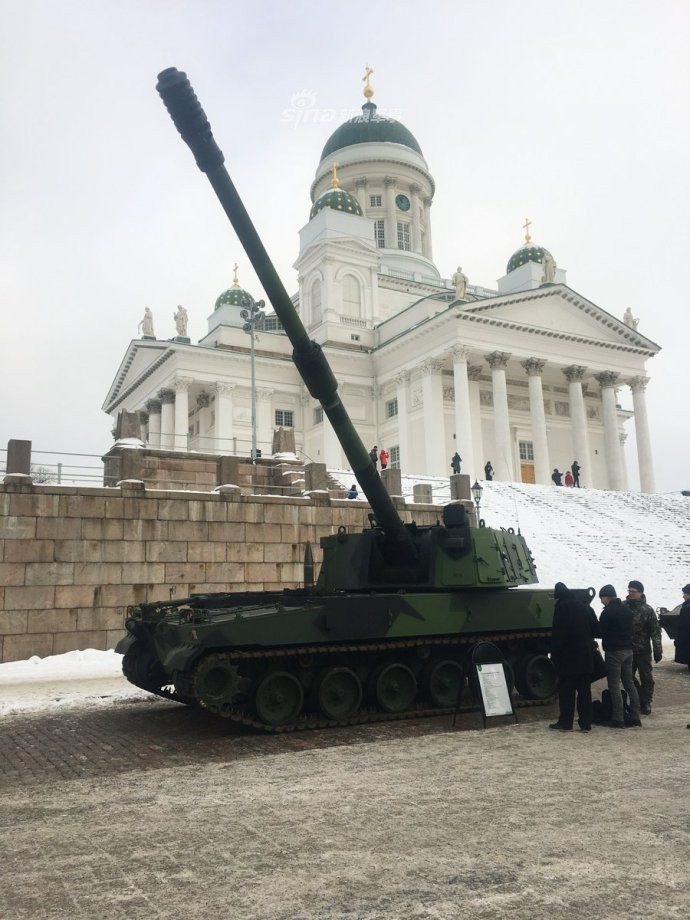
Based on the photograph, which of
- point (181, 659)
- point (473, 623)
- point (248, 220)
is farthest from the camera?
point (473, 623)

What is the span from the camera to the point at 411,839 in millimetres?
4680

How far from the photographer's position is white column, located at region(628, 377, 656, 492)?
44125 millimetres

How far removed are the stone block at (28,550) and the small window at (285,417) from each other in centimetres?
3225

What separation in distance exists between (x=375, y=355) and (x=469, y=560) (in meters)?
37.2

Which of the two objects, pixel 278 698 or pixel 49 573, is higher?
pixel 49 573

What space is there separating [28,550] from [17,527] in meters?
0.49

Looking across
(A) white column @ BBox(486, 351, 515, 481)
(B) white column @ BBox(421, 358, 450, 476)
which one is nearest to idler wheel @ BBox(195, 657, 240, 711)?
(A) white column @ BBox(486, 351, 515, 481)

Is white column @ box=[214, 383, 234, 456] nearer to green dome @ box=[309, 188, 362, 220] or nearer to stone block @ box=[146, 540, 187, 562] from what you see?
green dome @ box=[309, 188, 362, 220]

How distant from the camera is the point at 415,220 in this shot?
60.7 metres

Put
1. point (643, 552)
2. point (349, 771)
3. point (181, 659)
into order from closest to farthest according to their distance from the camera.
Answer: point (349, 771) < point (181, 659) < point (643, 552)

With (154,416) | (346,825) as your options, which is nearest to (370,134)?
(154,416)

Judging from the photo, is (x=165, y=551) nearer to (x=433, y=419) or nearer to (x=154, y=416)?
(x=433, y=419)

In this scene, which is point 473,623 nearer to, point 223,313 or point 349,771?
point 349,771

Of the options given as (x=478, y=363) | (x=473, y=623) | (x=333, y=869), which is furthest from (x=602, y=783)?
(x=478, y=363)
